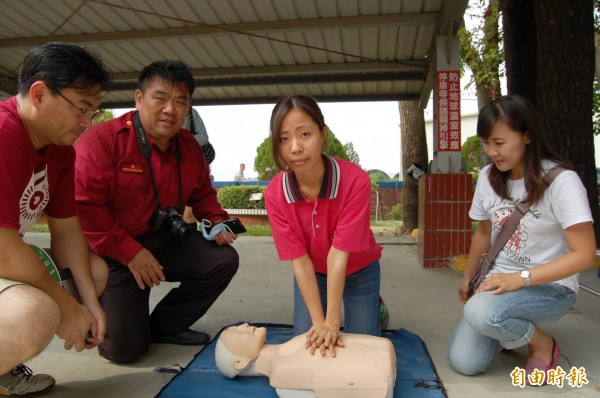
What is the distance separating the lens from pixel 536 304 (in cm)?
201

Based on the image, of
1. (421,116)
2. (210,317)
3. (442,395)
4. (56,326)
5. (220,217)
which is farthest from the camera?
(421,116)

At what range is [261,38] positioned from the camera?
17.8 ft

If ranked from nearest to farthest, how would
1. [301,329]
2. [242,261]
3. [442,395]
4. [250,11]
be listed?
[442,395] < [301,329] < [250,11] < [242,261]

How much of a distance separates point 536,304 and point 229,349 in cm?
128

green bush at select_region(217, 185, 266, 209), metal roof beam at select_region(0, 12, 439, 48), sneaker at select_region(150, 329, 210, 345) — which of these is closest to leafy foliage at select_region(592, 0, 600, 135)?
metal roof beam at select_region(0, 12, 439, 48)

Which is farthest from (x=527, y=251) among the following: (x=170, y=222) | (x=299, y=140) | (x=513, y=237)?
(x=170, y=222)

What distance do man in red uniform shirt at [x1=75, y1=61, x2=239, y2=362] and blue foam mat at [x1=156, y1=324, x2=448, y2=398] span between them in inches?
13.2

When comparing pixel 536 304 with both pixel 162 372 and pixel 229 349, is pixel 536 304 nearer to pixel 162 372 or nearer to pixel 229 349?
pixel 229 349

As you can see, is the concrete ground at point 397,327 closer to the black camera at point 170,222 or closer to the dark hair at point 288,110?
the black camera at point 170,222

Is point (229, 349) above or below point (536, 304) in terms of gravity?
below

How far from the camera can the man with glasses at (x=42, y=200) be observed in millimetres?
1461

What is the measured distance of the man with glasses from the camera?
1.46 metres

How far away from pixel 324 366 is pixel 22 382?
47.9 inches

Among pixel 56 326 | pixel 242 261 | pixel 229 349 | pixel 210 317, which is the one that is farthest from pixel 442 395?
pixel 242 261
